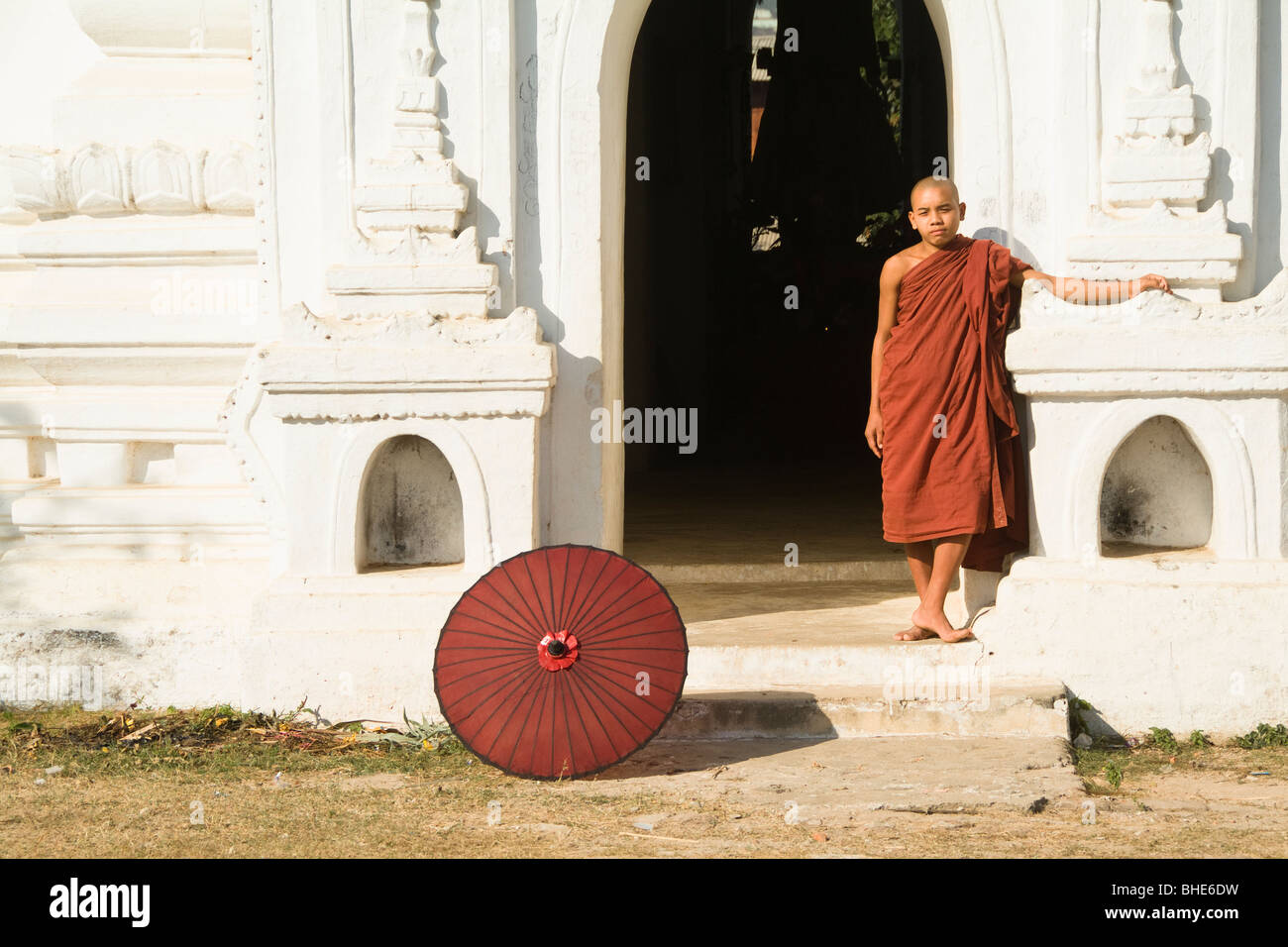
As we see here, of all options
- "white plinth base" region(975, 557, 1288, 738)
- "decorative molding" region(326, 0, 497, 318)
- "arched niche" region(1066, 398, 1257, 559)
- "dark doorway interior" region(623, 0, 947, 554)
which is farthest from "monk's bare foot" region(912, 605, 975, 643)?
"dark doorway interior" region(623, 0, 947, 554)

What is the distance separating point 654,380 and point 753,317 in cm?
304

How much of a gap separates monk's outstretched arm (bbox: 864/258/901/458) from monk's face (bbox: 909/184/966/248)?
0.19 m

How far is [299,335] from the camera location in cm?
558

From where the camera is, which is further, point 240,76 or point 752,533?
point 752,533

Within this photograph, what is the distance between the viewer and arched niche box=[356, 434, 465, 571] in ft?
19.3

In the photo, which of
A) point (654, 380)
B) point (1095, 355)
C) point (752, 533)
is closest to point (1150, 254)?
point (1095, 355)

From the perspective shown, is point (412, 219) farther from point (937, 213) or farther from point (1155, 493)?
point (1155, 493)

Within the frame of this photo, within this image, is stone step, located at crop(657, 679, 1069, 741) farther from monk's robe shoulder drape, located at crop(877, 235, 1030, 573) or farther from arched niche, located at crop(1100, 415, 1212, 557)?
arched niche, located at crop(1100, 415, 1212, 557)

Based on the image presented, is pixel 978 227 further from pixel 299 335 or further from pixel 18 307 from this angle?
pixel 18 307

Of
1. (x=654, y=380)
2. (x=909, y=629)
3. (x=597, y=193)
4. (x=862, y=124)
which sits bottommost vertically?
(x=909, y=629)

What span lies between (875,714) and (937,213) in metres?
1.88

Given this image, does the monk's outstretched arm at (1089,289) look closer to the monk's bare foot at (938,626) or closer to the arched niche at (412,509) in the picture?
the monk's bare foot at (938,626)

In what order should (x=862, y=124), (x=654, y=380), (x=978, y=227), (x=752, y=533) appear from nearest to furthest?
(x=978, y=227) < (x=752, y=533) < (x=654, y=380) < (x=862, y=124)

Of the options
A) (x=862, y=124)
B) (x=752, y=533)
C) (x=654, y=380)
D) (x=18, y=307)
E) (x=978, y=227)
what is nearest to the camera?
(x=978, y=227)
